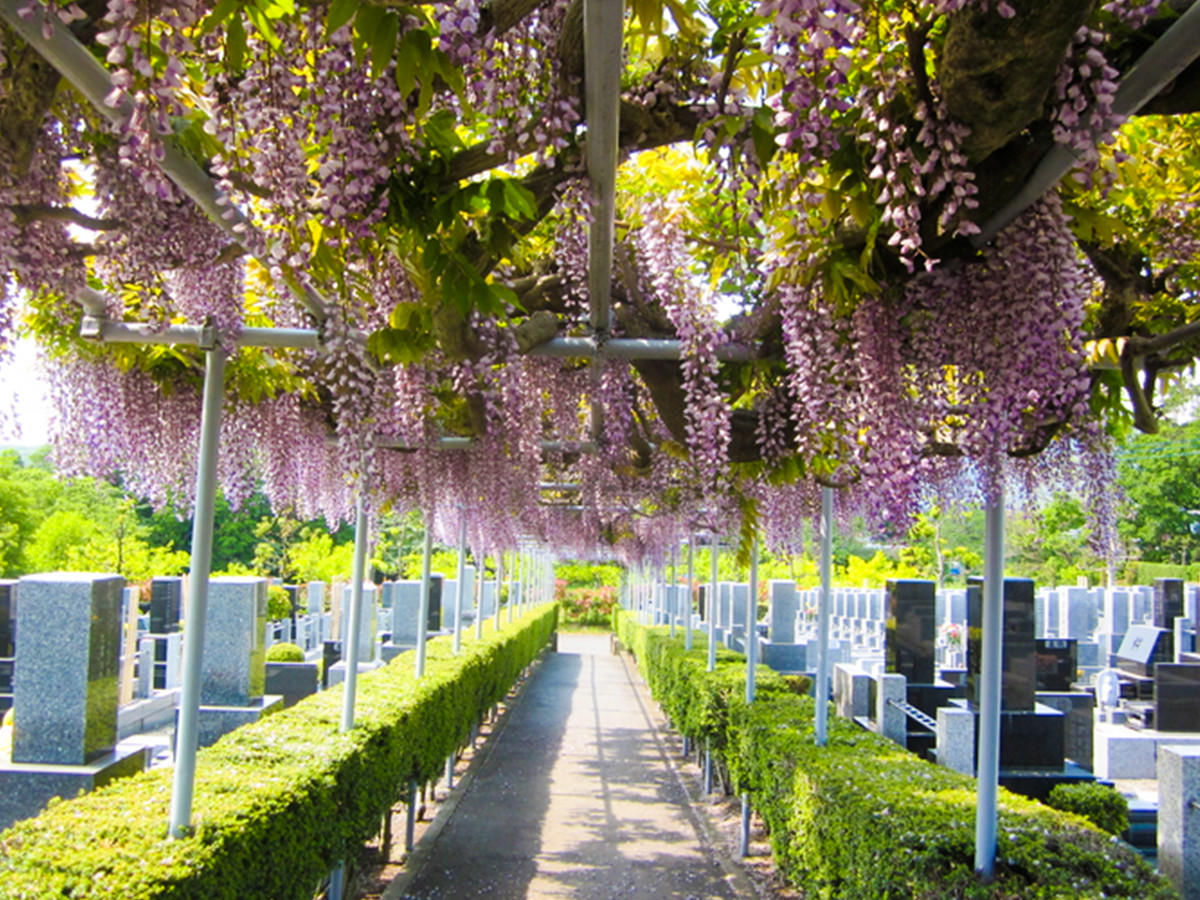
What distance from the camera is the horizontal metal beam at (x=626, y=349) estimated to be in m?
4.14

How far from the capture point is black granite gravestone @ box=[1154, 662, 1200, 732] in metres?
9.71

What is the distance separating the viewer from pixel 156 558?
2297 centimetres

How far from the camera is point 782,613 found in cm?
1491

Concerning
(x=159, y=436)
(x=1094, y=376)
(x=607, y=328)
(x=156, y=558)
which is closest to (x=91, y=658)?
(x=159, y=436)

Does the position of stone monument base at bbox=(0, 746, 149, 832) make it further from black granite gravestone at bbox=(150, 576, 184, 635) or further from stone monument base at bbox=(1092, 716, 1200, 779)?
black granite gravestone at bbox=(150, 576, 184, 635)

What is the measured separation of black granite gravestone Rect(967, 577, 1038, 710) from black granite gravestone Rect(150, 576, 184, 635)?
35.6ft

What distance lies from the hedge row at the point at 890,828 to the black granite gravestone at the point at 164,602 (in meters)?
9.96

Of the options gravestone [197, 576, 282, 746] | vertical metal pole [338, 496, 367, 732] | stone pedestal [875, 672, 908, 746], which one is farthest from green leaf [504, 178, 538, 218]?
gravestone [197, 576, 282, 746]

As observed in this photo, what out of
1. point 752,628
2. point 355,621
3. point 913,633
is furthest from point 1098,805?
point 355,621

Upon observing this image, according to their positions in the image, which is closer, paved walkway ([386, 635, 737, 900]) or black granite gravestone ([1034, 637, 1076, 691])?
paved walkway ([386, 635, 737, 900])

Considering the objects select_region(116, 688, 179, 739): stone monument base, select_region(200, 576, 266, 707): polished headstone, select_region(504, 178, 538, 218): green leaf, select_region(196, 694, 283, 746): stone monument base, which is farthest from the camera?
select_region(116, 688, 179, 739): stone monument base

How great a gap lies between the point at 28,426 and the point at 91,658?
1855 mm

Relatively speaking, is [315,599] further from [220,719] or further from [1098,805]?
[1098,805]

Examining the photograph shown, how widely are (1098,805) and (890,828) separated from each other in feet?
11.1
